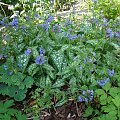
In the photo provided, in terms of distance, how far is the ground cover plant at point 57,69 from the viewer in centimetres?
292

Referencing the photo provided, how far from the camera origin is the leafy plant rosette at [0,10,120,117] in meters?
3.04

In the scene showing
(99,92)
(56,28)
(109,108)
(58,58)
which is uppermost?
(56,28)

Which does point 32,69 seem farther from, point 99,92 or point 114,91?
point 114,91

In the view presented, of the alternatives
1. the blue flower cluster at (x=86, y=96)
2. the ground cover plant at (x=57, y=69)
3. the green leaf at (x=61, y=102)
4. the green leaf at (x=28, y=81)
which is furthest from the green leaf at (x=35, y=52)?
the blue flower cluster at (x=86, y=96)

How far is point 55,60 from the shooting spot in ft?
10.6

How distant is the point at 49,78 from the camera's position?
321cm

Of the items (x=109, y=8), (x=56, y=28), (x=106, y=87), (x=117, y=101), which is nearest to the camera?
(x=117, y=101)

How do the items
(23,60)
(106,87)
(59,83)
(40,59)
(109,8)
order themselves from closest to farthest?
(106,87) → (40,59) → (59,83) → (23,60) → (109,8)

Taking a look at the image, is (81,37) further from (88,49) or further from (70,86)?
(70,86)

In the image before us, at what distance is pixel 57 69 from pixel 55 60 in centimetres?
13

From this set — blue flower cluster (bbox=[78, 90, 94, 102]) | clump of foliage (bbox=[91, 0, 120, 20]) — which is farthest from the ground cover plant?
clump of foliage (bbox=[91, 0, 120, 20])

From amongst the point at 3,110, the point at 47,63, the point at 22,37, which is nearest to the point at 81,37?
the point at 47,63

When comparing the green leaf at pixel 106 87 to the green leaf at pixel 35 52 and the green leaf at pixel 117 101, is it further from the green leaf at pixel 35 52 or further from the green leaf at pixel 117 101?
the green leaf at pixel 35 52

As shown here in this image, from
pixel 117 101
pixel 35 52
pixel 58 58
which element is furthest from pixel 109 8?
pixel 117 101
